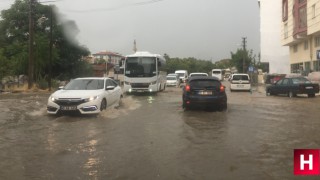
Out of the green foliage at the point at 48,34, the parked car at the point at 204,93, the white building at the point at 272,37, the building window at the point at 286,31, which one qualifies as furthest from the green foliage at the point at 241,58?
the parked car at the point at 204,93

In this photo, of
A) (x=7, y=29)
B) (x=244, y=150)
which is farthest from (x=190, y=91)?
(x=7, y=29)

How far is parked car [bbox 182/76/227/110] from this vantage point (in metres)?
16.9

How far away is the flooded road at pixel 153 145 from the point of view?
719 cm

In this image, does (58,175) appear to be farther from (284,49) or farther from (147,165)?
(284,49)

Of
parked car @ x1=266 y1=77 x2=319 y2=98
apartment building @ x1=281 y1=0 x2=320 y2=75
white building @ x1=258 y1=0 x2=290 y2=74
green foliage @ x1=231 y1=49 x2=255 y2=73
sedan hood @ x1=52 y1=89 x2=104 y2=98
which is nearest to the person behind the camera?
sedan hood @ x1=52 y1=89 x2=104 y2=98

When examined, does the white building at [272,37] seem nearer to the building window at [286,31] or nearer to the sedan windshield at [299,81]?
the building window at [286,31]

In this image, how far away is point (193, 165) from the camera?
7.57 metres

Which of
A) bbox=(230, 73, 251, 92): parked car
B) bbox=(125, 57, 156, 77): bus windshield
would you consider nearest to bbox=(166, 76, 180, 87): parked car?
bbox=(230, 73, 251, 92): parked car

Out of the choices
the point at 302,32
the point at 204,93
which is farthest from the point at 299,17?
the point at 204,93

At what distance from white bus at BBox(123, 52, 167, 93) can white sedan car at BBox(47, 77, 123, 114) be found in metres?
11.9

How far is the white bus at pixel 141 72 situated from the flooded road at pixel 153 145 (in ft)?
41.5

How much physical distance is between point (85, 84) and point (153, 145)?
762cm

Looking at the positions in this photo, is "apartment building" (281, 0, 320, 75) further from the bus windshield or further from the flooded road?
the flooded road

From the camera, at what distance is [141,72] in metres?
28.8
